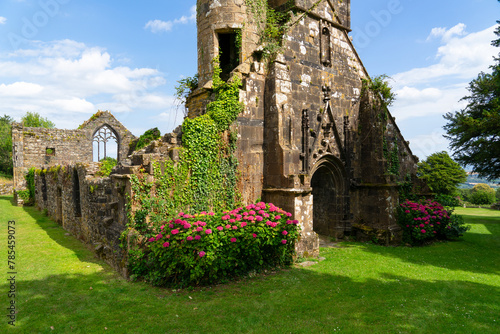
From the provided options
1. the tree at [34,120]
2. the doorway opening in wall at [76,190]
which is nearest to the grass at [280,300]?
the doorway opening in wall at [76,190]

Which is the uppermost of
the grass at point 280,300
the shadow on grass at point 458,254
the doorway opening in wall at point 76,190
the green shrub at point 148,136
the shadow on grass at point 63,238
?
the green shrub at point 148,136

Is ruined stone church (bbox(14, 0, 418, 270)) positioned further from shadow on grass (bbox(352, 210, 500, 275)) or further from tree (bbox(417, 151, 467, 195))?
tree (bbox(417, 151, 467, 195))

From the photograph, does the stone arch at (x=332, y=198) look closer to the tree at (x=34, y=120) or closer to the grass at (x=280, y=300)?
the grass at (x=280, y=300)

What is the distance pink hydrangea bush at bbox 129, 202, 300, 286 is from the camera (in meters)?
6.20

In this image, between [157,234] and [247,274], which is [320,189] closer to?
[247,274]

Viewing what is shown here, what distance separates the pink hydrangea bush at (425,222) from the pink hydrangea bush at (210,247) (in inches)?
248

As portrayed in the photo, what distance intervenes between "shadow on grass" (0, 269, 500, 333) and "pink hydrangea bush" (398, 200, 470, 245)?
426 centimetres

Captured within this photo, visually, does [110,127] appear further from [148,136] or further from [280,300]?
[280,300]

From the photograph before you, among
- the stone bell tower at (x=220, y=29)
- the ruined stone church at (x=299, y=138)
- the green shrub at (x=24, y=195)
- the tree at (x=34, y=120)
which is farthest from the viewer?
the tree at (x=34, y=120)

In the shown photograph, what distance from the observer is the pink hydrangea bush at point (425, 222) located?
11.2 metres

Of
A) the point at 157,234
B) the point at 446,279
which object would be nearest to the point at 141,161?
the point at 157,234

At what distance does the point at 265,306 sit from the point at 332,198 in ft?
22.8

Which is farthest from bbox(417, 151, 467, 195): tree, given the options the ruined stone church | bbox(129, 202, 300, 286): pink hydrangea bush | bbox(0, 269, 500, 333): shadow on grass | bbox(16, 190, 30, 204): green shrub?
bbox(16, 190, 30, 204): green shrub

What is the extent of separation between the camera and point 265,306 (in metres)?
5.58
